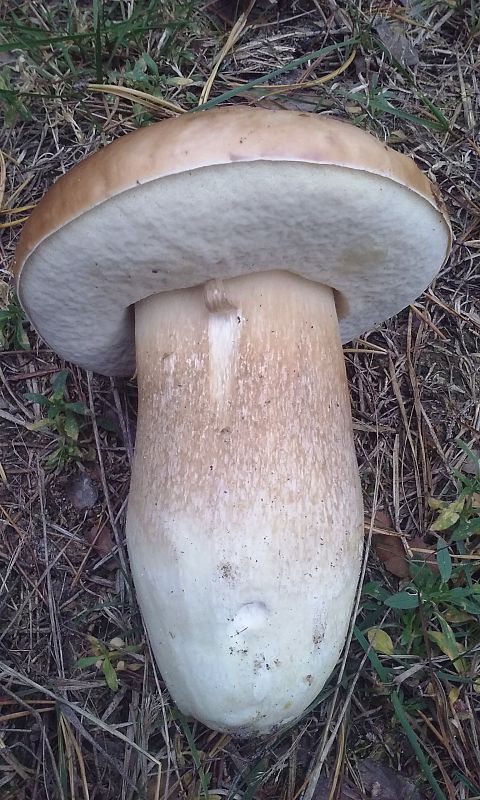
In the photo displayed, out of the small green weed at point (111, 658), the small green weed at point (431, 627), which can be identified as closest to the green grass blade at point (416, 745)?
the small green weed at point (431, 627)

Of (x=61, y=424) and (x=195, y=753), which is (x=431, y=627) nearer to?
(x=195, y=753)

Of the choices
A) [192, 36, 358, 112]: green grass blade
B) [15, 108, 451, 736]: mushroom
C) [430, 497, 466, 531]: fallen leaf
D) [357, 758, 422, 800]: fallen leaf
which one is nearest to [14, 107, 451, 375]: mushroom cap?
[15, 108, 451, 736]: mushroom

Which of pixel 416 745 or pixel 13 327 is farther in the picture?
pixel 13 327

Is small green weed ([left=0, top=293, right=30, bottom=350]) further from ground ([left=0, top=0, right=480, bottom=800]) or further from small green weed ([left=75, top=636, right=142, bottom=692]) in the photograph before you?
small green weed ([left=75, top=636, right=142, bottom=692])

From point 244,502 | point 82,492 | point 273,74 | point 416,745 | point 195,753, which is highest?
point 273,74

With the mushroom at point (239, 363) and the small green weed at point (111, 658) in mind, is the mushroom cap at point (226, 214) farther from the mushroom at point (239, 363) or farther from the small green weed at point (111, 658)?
the small green weed at point (111, 658)

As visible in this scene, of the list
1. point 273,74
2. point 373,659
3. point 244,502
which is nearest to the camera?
point 244,502

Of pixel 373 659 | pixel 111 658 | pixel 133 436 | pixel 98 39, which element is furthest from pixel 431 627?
pixel 98 39
